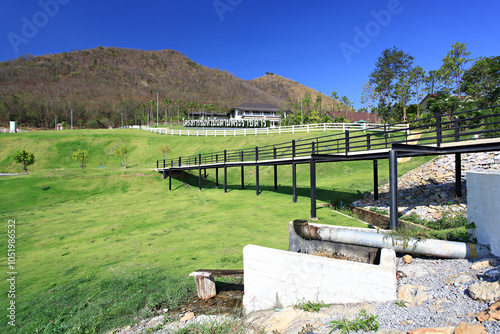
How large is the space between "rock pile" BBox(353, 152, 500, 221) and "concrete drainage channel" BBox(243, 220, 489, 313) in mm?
4303

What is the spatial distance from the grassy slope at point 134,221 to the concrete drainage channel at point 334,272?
194cm

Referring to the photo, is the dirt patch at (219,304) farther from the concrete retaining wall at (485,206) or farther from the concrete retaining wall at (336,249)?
the concrete retaining wall at (485,206)

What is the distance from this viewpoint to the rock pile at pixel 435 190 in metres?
9.95

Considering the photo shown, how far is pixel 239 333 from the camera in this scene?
5016 mm

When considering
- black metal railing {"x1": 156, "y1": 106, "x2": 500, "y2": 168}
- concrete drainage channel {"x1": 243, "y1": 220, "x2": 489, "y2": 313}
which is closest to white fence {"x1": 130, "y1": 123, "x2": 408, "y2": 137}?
black metal railing {"x1": 156, "y1": 106, "x2": 500, "y2": 168}

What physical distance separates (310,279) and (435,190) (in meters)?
9.27

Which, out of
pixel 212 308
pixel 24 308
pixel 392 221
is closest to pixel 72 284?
pixel 24 308

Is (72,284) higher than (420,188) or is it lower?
lower

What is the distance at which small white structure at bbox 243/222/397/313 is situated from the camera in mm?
4895

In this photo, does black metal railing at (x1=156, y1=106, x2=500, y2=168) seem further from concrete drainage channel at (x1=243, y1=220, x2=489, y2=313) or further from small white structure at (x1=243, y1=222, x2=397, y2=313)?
small white structure at (x1=243, y1=222, x2=397, y2=313)

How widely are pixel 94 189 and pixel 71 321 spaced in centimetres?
2121

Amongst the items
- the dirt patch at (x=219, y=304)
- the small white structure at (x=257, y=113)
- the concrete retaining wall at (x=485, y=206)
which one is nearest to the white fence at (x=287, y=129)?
the concrete retaining wall at (x=485, y=206)

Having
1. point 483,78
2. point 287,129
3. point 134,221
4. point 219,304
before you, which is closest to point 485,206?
point 219,304

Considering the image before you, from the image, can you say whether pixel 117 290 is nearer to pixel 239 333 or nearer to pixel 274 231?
pixel 239 333
